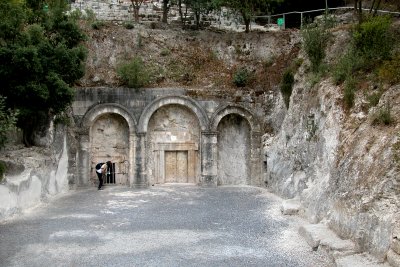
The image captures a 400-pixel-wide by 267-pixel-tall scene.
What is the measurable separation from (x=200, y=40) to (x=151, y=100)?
7.40 metres

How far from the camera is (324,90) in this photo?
16781mm

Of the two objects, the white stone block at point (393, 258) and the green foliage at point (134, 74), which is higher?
the green foliage at point (134, 74)

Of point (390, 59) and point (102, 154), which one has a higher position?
point (390, 59)

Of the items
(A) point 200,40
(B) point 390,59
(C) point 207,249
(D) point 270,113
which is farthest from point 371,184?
(A) point 200,40

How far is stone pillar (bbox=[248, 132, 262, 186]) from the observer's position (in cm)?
2259

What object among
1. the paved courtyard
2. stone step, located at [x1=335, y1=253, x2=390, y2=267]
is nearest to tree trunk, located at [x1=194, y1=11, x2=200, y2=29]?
the paved courtyard

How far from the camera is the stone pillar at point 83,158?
21984 millimetres

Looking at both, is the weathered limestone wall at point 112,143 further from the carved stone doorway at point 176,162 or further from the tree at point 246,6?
the tree at point 246,6

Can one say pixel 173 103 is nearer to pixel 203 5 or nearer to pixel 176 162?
pixel 176 162

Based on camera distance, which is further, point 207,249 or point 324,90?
point 324,90

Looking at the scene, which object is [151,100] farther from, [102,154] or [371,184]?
[371,184]

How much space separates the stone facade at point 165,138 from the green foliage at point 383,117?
10339 millimetres

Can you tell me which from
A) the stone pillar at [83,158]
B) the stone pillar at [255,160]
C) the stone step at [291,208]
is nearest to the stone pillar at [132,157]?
the stone pillar at [83,158]

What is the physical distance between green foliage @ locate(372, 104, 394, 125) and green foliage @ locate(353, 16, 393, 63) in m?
3.69
